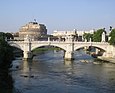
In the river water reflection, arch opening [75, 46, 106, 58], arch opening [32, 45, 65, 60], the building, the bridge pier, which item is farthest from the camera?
the building

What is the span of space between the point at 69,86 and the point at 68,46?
23443 millimetres

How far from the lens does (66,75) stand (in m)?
34.2

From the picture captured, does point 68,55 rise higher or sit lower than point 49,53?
lower

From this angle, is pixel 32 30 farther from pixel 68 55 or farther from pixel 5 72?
pixel 5 72

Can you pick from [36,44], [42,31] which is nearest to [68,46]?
[36,44]

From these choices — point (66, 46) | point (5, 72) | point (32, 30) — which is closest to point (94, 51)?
point (66, 46)

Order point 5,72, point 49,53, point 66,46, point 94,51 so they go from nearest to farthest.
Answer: point 5,72 → point 66,46 → point 49,53 → point 94,51

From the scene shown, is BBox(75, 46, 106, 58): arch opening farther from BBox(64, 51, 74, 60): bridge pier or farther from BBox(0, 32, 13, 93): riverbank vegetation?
BBox(0, 32, 13, 93): riverbank vegetation

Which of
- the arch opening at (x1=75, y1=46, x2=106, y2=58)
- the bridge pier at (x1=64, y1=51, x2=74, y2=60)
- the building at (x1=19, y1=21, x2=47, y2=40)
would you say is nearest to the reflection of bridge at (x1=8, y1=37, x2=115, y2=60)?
the bridge pier at (x1=64, y1=51, x2=74, y2=60)

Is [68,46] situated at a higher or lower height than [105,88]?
higher

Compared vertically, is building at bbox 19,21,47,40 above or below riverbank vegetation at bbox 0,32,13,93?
above

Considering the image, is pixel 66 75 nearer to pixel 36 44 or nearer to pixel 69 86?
pixel 69 86

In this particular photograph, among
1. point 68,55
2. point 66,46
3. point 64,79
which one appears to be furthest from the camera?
point 66,46

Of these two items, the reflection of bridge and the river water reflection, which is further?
the reflection of bridge
